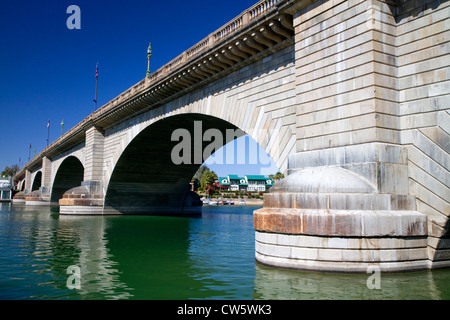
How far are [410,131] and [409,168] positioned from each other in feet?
3.23

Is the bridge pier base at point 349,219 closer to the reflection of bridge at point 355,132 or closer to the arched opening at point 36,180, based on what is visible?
the reflection of bridge at point 355,132

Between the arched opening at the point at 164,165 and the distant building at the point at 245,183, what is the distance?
79.0 meters

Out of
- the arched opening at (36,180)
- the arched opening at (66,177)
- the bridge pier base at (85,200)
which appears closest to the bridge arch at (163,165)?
the bridge pier base at (85,200)

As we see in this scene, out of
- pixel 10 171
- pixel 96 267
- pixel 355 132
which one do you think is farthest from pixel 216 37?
pixel 10 171

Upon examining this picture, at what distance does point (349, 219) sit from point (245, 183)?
11168cm

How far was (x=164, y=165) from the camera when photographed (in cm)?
3528

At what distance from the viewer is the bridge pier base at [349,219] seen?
29.2 feet

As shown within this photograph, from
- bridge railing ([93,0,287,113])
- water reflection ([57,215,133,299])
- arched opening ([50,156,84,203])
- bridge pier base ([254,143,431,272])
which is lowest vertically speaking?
water reflection ([57,215,133,299])

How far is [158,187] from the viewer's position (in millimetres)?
37312

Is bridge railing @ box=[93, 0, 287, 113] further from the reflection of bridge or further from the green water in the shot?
the green water

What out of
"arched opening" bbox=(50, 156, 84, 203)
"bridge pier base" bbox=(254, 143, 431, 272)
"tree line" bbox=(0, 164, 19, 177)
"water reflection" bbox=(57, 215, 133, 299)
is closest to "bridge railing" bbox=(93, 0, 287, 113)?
"bridge pier base" bbox=(254, 143, 431, 272)

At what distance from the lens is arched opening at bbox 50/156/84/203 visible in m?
56.5

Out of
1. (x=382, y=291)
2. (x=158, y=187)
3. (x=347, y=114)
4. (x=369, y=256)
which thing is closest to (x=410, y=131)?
(x=347, y=114)
